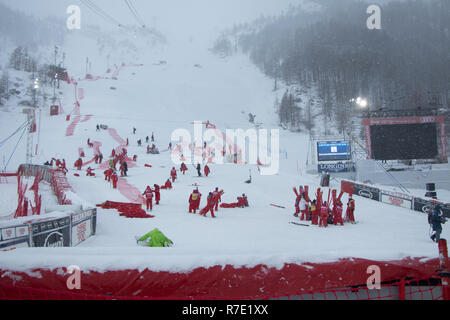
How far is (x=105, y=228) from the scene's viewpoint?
9.43 meters

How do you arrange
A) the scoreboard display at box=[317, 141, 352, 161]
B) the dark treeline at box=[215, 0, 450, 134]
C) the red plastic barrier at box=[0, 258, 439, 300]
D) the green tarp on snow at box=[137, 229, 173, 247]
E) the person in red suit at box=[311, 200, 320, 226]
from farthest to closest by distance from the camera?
the dark treeline at box=[215, 0, 450, 134] < the scoreboard display at box=[317, 141, 352, 161] < the person in red suit at box=[311, 200, 320, 226] < the green tarp on snow at box=[137, 229, 173, 247] < the red plastic barrier at box=[0, 258, 439, 300]

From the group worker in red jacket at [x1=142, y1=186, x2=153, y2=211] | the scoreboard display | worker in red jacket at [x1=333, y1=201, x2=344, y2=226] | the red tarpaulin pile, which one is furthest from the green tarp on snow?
the scoreboard display

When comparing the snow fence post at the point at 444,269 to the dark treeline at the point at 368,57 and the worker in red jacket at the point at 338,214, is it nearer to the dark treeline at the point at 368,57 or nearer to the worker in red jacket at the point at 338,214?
the worker in red jacket at the point at 338,214

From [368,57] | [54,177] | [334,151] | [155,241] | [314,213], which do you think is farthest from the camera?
[368,57]

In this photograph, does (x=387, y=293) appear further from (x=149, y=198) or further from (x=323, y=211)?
Answer: (x=149, y=198)

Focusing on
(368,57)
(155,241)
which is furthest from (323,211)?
(368,57)

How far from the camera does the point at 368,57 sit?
82312mm

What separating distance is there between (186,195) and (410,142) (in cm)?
2075

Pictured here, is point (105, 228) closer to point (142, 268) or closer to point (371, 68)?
point (142, 268)

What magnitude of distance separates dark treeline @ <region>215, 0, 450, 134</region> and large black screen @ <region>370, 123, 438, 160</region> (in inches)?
1317

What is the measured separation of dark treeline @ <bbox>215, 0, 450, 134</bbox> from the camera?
230 feet

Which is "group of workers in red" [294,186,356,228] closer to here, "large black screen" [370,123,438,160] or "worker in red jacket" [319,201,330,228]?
"worker in red jacket" [319,201,330,228]
